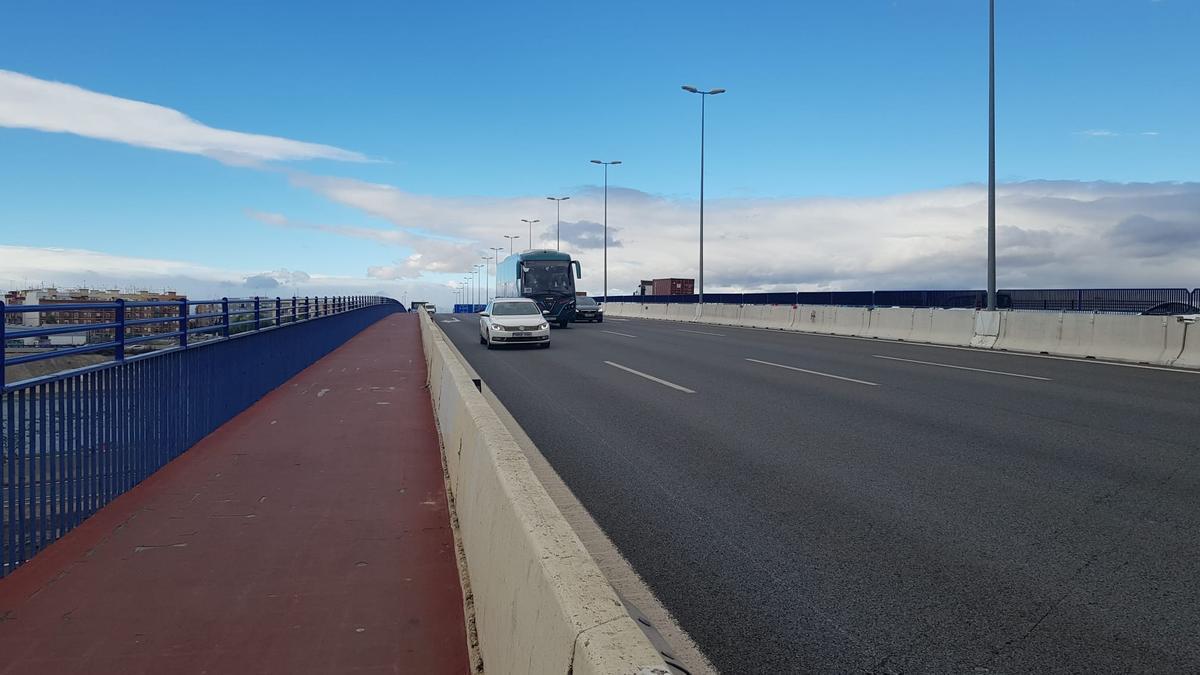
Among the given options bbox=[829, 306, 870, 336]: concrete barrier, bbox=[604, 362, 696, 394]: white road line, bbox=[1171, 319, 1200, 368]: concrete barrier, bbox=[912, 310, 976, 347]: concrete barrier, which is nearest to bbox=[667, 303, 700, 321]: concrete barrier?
bbox=[829, 306, 870, 336]: concrete barrier

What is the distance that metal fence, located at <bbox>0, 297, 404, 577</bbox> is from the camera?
5.37 m

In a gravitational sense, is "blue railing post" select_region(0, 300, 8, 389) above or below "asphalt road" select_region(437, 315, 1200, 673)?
above

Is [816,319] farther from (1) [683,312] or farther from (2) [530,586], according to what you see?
(2) [530,586]

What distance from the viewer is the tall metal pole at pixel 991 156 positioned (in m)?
20.6

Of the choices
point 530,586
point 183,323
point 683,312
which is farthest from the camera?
point 683,312

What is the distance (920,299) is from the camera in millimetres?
37125

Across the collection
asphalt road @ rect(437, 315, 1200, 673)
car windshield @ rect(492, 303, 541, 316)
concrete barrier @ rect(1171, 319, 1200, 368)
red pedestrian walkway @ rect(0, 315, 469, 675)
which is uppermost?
car windshield @ rect(492, 303, 541, 316)

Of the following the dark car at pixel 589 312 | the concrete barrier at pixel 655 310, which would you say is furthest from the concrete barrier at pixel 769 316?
the concrete barrier at pixel 655 310

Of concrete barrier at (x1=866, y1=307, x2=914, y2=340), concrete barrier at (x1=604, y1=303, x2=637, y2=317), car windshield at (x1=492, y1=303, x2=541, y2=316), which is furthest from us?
concrete barrier at (x1=604, y1=303, x2=637, y2=317)

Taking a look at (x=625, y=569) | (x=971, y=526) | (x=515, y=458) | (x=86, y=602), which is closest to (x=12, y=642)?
(x=86, y=602)

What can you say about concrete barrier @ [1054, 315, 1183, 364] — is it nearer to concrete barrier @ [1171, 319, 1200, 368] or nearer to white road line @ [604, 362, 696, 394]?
concrete barrier @ [1171, 319, 1200, 368]

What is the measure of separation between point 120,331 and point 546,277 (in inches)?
1119

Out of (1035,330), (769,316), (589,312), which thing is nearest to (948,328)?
(1035,330)

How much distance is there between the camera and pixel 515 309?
24.0m
